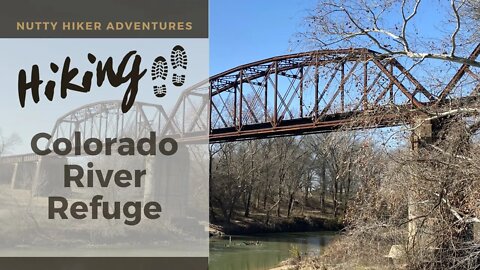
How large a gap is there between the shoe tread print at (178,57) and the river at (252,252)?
1383cm

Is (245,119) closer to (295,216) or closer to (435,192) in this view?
(295,216)

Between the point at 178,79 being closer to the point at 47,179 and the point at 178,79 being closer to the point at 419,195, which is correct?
the point at 419,195

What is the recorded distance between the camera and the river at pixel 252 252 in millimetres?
A: 27625

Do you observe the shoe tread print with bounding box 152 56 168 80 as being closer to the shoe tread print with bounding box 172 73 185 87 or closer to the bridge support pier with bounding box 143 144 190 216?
the shoe tread print with bounding box 172 73 185 87

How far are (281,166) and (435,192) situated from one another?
44.9 metres

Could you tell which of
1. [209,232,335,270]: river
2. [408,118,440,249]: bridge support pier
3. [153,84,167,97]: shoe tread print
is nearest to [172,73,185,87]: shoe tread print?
[153,84,167,97]: shoe tread print

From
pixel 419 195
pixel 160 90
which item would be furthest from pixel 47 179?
pixel 419 195

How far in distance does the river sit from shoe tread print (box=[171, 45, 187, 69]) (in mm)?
13834

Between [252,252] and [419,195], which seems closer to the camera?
[419,195]

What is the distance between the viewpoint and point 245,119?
41438 millimetres

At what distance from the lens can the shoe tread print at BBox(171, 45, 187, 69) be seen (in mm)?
13137

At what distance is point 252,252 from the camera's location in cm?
3328

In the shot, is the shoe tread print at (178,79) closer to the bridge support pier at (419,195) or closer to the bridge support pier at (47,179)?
the bridge support pier at (419,195)

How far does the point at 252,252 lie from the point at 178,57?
22255 mm
